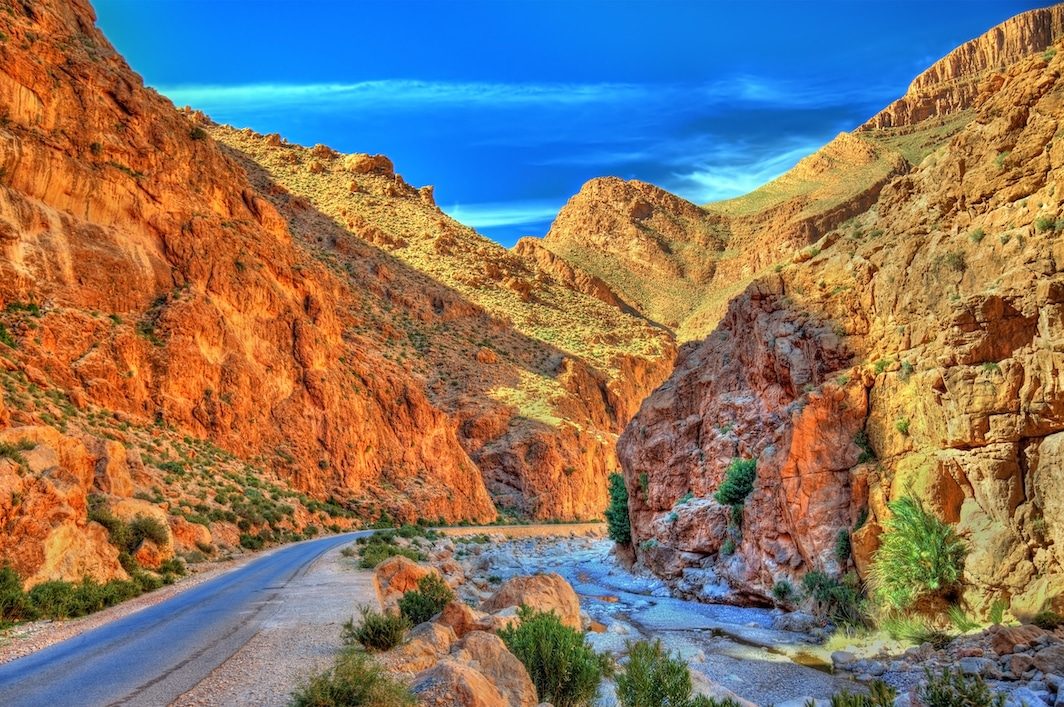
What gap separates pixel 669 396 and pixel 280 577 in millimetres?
20021

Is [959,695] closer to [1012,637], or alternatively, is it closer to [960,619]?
[1012,637]

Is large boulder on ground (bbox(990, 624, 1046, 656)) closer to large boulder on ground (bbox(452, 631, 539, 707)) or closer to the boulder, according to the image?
the boulder

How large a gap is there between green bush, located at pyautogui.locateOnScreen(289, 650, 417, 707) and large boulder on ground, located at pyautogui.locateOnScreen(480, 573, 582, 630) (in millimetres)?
7302

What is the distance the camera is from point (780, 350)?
22.2m

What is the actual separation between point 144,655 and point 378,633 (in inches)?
131

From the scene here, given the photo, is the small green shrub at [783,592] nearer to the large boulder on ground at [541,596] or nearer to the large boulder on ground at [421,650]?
the large boulder on ground at [541,596]

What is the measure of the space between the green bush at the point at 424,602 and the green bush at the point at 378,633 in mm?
1965

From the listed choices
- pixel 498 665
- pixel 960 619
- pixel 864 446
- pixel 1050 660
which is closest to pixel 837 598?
pixel 960 619

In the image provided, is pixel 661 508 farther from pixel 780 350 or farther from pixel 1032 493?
pixel 1032 493

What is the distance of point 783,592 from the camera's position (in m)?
19.2

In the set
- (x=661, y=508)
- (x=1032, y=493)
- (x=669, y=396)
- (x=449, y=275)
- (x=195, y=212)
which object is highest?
(x=449, y=275)

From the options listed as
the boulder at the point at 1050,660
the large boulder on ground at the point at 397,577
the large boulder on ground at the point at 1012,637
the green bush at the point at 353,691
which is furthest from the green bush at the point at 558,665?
the large boulder on ground at the point at 1012,637

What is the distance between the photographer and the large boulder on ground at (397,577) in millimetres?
14539

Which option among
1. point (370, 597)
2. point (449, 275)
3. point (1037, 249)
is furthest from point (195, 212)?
point (449, 275)
